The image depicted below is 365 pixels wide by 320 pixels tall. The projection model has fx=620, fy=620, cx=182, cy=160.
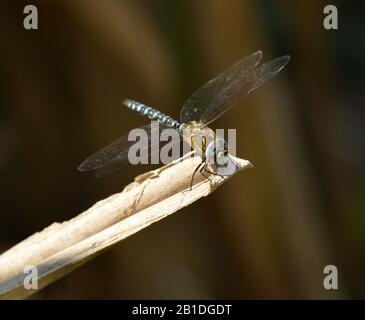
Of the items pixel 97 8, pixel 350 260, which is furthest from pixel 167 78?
→ pixel 350 260

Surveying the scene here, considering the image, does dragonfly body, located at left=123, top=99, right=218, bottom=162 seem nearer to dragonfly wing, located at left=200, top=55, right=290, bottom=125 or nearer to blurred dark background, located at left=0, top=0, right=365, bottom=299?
dragonfly wing, located at left=200, top=55, right=290, bottom=125

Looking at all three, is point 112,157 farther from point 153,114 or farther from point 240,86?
point 240,86

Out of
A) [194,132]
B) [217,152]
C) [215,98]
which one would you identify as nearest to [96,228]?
[217,152]

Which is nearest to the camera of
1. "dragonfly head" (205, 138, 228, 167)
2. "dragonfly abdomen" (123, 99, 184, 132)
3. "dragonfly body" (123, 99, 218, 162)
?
"dragonfly head" (205, 138, 228, 167)

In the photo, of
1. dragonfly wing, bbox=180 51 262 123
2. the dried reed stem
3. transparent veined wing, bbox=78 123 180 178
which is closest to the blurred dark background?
dragonfly wing, bbox=180 51 262 123

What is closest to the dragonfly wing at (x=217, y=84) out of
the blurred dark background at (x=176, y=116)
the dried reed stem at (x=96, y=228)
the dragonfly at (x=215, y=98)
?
the dragonfly at (x=215, y=98)
